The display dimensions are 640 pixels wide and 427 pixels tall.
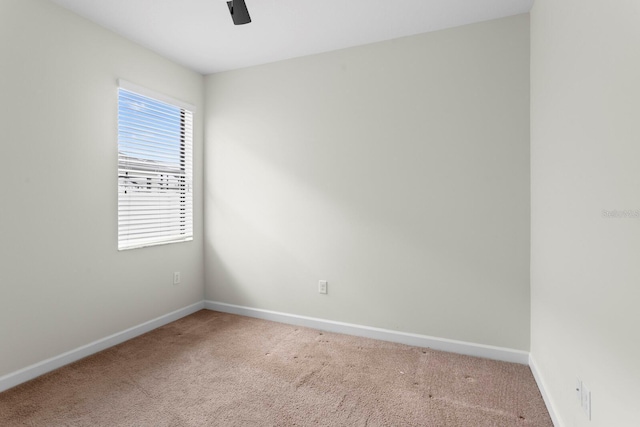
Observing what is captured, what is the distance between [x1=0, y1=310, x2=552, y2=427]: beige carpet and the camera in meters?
1.89

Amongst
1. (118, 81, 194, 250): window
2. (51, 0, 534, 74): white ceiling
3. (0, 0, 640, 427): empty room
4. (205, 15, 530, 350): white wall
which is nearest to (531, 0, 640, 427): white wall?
(0, 0, 640, 427): empty room

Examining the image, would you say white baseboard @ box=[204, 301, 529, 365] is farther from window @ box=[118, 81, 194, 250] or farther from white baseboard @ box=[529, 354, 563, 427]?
window @ box=[118, 81, 194, 250]

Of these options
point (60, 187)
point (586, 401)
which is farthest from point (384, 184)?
point (60, 187)

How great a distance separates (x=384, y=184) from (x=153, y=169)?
2.16 metres

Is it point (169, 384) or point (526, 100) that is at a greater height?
point (526, 100)

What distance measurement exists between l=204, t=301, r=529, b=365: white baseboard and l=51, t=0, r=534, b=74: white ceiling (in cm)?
252

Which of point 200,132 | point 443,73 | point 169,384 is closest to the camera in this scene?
point 169,384

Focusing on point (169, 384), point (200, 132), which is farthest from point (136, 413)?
point (200, 132)

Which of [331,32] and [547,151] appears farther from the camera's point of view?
[331,32]

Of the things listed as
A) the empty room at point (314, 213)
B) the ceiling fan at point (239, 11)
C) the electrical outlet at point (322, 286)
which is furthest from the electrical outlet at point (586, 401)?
the ceiling fan at point (239, 11)

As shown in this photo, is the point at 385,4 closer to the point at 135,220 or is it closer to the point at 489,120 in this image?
the point at 489,120

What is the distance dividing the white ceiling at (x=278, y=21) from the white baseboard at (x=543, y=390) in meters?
2.52

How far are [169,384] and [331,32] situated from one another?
2896 mm

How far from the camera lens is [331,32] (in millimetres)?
2768
